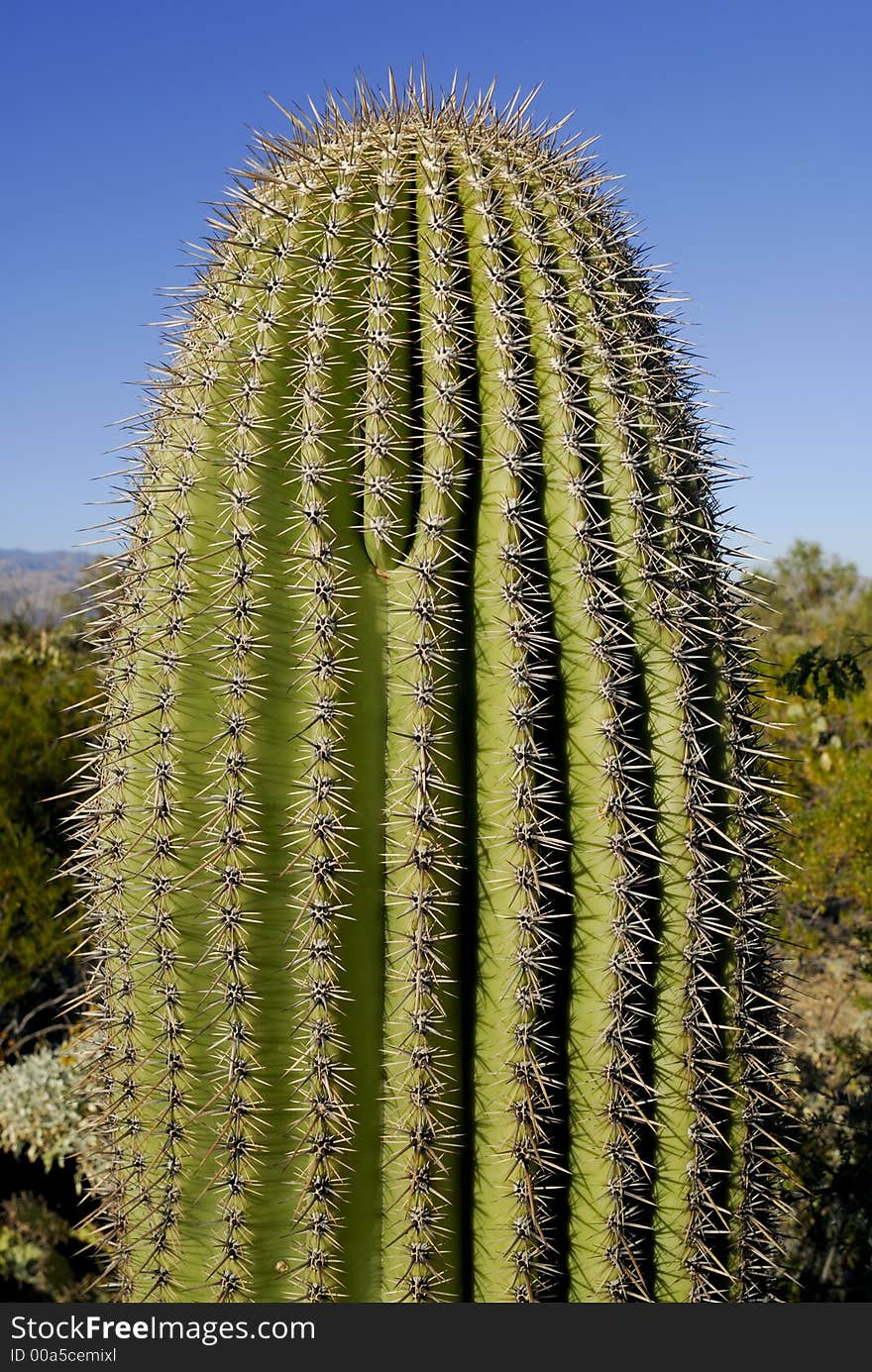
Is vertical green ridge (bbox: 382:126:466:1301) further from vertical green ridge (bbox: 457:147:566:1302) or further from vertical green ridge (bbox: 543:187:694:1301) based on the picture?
vertical green ridge (bbox: 543:187:694:1301)

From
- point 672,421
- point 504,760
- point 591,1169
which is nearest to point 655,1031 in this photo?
point 591,1169

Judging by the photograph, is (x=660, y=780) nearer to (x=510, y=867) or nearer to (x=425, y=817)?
(x=510, y=867)

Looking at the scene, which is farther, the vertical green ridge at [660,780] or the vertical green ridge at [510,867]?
the vertical green ridge at [660,780]

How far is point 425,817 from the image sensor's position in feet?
7.10

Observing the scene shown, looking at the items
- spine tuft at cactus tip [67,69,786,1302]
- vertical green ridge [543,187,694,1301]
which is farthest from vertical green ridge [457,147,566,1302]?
vertical green ridge [543,187,694,1301]

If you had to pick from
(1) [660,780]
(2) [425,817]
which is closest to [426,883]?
(2) [425,817]

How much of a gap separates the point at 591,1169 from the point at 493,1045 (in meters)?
0.35

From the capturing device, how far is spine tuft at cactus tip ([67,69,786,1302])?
2197 millimetres

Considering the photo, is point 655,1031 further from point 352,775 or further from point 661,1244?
point 352,775

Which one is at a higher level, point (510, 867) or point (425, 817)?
point (425, 817)

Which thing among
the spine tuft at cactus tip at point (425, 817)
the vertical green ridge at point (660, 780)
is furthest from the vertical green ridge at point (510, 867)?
the vertical green ridge at point (660, 780)

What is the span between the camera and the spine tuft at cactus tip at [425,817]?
2.20 meters

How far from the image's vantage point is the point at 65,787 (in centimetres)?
816

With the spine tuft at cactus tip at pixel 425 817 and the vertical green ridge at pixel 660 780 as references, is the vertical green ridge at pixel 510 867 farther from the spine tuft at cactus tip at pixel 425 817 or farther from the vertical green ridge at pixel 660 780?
the vertical green ridge at pixel 660 780
